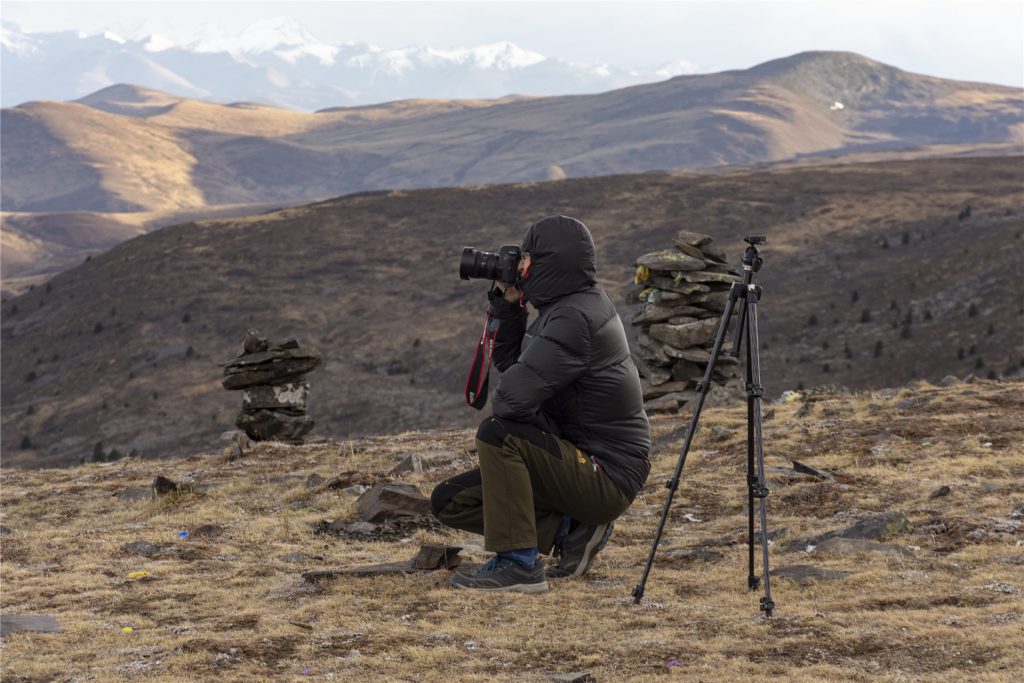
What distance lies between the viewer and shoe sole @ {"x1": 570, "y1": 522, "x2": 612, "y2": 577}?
727cm

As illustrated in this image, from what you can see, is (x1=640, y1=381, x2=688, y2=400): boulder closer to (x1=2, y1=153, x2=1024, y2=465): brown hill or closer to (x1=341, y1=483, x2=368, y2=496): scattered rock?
(x1=341, y1=483, x2=368, y2=496): scattered rock

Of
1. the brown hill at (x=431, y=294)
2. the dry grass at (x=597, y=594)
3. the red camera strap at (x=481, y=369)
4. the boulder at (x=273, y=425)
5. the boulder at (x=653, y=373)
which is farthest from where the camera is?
the brown hill at (x=431, y=294)

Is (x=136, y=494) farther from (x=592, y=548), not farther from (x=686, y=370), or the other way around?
(x=686, y=370)

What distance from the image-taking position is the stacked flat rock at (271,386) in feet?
66.6

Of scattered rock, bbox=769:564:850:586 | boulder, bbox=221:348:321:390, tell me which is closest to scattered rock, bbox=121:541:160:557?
scattered rock, bbox=769:564:850:586

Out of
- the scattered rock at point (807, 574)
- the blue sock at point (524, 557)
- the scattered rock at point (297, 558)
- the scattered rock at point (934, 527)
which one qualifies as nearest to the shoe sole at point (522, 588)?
the blue sock at point (524, 557)

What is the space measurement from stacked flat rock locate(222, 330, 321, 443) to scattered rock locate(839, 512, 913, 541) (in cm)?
1391

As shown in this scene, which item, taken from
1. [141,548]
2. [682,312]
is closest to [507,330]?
[141,548]

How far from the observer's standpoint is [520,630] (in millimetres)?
6102

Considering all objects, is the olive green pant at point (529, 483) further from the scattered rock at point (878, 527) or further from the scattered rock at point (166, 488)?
the scattered rock at point (166, 488)

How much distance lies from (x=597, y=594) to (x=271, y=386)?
14583 millimetres

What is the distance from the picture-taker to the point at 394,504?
32.0 feet

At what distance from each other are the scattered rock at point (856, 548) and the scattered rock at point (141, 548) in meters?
5.82

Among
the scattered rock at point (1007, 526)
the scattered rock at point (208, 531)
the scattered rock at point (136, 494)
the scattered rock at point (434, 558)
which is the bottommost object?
the scattered rock at point (136, 494)
